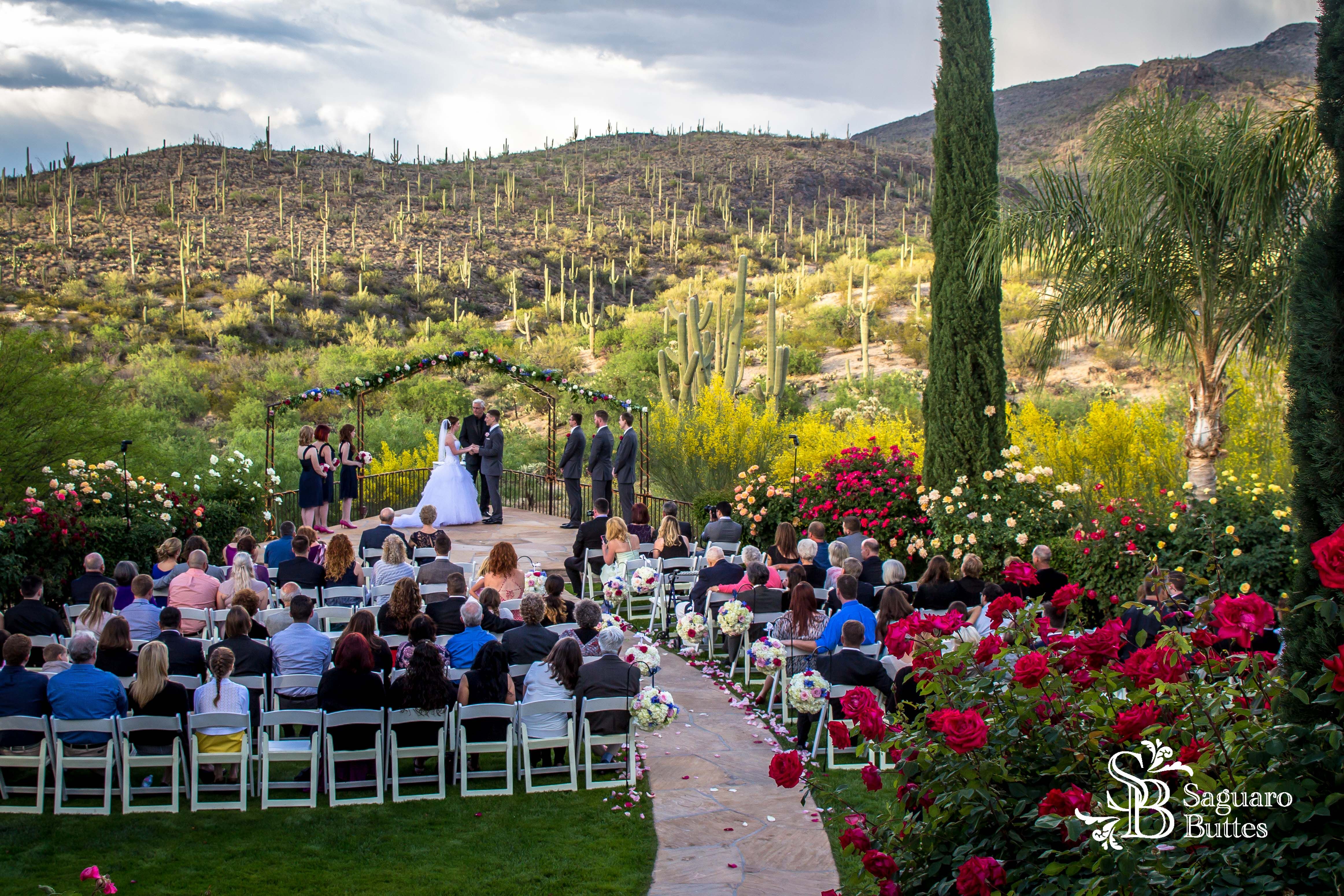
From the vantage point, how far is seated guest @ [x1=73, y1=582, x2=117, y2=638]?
25.8ft

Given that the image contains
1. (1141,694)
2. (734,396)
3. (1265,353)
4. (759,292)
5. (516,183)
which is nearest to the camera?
(1141,694)

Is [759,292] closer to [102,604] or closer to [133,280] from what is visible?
[133,280]

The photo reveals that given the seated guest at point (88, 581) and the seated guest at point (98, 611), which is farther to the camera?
the seated guest at point (88, 581)

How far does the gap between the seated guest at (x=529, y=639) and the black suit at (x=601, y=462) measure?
23.7 feet

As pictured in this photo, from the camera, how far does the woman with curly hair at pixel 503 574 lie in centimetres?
963

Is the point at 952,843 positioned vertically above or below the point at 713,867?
above

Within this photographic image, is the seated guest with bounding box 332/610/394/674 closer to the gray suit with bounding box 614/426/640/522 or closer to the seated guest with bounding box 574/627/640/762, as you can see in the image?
the seated guest with bounding box 574/627/640/762

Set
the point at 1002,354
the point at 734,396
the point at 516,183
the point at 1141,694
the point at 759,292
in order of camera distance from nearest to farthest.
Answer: the point at 1141,694, the point at 1002,354, the point at 734,396, the point at 759,292, the point at 516,183

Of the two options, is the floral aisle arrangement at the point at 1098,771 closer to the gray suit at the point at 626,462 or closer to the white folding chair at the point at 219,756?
the white folding chair at the point at 219,756

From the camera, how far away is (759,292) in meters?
47.9

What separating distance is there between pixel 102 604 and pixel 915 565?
943 cm

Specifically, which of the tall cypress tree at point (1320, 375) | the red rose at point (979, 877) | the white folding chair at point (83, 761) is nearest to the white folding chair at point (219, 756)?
the white folding chair at point (83, 761)

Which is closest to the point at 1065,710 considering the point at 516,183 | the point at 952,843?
the point at 952,843

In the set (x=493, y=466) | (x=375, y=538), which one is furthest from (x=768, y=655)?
(x=493, y=466)
